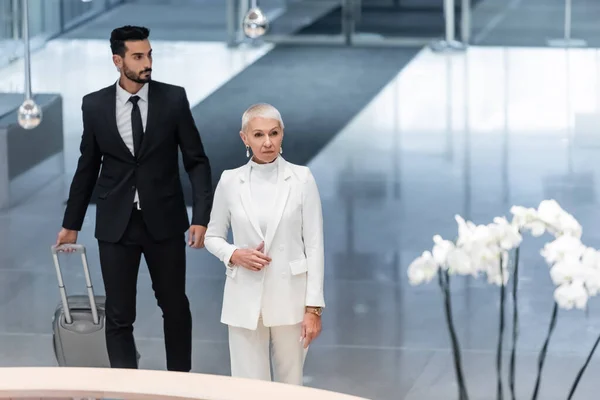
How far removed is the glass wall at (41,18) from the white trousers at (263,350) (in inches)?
435

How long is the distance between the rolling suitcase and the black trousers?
23cm

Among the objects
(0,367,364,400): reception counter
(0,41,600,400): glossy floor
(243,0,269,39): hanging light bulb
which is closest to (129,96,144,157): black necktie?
(0,41,600,400): glossy floor

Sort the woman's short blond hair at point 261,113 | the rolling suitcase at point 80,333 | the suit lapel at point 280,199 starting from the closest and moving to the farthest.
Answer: the woman's short blond hair at point 261,113, the suit lapel at point 280,199, the rolling suitcase at point 80,333

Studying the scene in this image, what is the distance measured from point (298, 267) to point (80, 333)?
142 cm

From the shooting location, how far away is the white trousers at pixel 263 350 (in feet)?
17.0

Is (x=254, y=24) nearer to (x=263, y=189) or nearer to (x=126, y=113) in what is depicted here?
(x=126, y=113)

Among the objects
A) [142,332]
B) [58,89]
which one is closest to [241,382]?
[142,332]

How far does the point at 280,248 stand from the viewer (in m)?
5.08

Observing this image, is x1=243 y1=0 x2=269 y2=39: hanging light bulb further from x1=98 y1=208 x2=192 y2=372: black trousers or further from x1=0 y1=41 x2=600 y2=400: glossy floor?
x1=98 y1=208 x2=192 y2=372: black trousers

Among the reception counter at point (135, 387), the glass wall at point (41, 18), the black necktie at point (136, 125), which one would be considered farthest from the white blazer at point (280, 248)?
the glass wall at point (41, 18)

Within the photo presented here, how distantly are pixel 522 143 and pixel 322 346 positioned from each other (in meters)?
6.08

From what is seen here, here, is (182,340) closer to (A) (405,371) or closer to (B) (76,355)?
(B) (76,355)

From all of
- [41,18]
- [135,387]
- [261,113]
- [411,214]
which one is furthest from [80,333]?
[41,18]

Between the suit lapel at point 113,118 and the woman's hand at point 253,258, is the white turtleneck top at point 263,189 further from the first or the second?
the suit lapel at point 113,118
